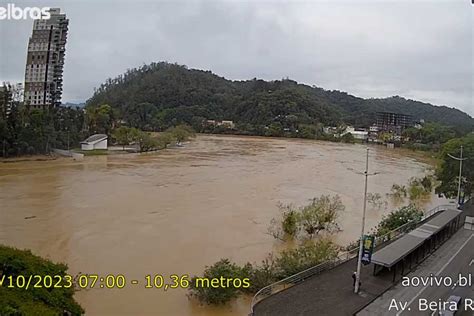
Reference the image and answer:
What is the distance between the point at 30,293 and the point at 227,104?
98218 millimetres

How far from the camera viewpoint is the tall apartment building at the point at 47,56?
29516 millimetres

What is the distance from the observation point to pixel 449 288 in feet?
30.3

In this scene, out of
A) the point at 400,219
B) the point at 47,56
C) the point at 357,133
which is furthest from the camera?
the point at 357,133

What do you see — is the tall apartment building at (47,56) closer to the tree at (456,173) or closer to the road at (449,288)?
the tree at (456,173)

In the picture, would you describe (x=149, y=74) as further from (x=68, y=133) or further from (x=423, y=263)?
(x=423, y=263)

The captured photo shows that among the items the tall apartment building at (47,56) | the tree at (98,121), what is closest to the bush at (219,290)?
the tall apartment building at (47,56)

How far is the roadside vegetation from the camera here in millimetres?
5125

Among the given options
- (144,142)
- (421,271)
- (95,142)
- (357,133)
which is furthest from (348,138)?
(421,271)

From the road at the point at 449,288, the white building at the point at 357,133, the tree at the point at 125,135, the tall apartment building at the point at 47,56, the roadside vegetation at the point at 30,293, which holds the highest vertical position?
the tall apartment building at the point at 47,56

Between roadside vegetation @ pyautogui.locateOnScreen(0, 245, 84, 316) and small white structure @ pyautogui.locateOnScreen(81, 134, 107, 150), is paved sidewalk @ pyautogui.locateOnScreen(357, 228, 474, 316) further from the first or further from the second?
small white structure @ pyautogui.locateOnScreen(81, 134, 107, 150)

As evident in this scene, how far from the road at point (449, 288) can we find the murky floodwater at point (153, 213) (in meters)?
3.77

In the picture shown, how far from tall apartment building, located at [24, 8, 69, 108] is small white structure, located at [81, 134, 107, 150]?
10701 mm

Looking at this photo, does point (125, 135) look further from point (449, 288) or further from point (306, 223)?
point (449, 288)

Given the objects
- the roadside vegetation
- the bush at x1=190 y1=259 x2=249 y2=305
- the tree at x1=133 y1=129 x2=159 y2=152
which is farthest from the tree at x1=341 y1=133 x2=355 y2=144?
the roadside vegetation
